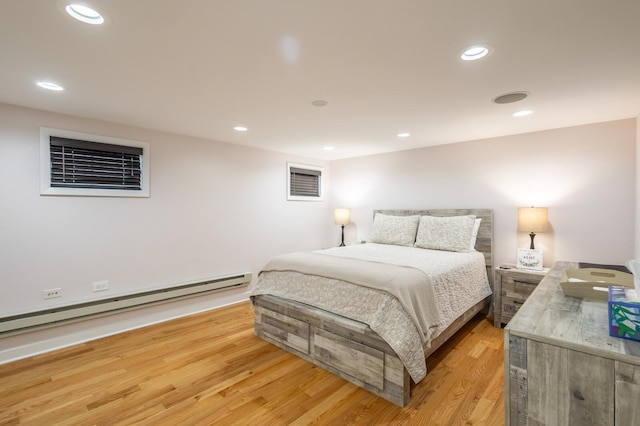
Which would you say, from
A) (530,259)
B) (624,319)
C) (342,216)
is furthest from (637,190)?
(342,216)

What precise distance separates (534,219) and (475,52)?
220 centimetres

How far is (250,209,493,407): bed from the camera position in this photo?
2.01 meters

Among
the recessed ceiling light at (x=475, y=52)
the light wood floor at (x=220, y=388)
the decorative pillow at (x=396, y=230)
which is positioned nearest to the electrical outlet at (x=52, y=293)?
the light wood floor at (x=220, y=388)

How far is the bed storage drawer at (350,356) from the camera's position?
6.77ft

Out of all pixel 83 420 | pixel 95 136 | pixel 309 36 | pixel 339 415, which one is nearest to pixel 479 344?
pixel 339 415

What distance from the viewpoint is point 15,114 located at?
2.55 meters

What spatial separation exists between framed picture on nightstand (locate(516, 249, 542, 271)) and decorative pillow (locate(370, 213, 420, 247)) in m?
1.14

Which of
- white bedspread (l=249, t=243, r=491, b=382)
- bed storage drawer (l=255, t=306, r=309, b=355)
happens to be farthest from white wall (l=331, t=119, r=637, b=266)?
bed storage drawer (l=255, t=306, r=309, b=355)

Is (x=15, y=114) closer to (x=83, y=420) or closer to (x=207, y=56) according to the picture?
(x=207, y=56)

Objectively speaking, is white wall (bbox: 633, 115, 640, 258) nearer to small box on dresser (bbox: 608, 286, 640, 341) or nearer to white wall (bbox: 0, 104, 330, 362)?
small box on dresser (bbox: 608, 286, 640, 341)

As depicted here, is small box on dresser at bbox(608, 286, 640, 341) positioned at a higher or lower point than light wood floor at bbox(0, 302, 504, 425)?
higher

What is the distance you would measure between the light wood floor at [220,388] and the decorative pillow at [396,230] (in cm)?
133

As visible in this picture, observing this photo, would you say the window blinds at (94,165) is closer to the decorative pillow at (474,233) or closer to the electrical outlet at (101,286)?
the electrical outlet at (101,286)

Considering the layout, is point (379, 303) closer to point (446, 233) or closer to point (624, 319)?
point (624, 319)
